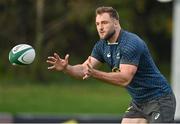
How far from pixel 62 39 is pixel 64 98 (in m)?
6.22

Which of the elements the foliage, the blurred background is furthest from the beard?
the foliage

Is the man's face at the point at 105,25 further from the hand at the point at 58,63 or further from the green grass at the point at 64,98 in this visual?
the green grass at the point at 64,98

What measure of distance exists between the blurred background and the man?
14692mm

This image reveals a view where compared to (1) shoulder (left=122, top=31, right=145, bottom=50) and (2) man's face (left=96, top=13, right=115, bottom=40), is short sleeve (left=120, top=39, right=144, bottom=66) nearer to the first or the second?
(1) shoulder (left=122, top=31, right=145, bottom=50)

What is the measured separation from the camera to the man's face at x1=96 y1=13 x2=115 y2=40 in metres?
8.90

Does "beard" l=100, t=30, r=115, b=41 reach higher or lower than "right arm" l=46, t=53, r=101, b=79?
higher

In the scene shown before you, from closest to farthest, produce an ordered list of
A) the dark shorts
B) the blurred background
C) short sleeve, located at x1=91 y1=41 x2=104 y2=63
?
the dark shorts
short sleeve, located at x1=91 y1=41 x2=104 y2=63
the blurred background

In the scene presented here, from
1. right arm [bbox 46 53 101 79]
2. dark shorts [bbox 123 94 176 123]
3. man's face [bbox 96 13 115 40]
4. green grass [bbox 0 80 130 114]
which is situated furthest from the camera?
green grass [bbox 0 80 130 114]

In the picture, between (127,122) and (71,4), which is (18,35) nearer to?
(71,4)

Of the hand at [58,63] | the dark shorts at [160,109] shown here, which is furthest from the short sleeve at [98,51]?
the dark shorts at [160,109]

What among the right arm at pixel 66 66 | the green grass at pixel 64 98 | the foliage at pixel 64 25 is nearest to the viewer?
the right arm at pixel 66 66

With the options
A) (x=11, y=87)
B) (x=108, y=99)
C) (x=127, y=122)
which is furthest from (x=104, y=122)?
(x=11, y=87)

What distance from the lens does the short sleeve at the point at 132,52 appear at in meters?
8.81

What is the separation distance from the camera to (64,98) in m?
25.0
